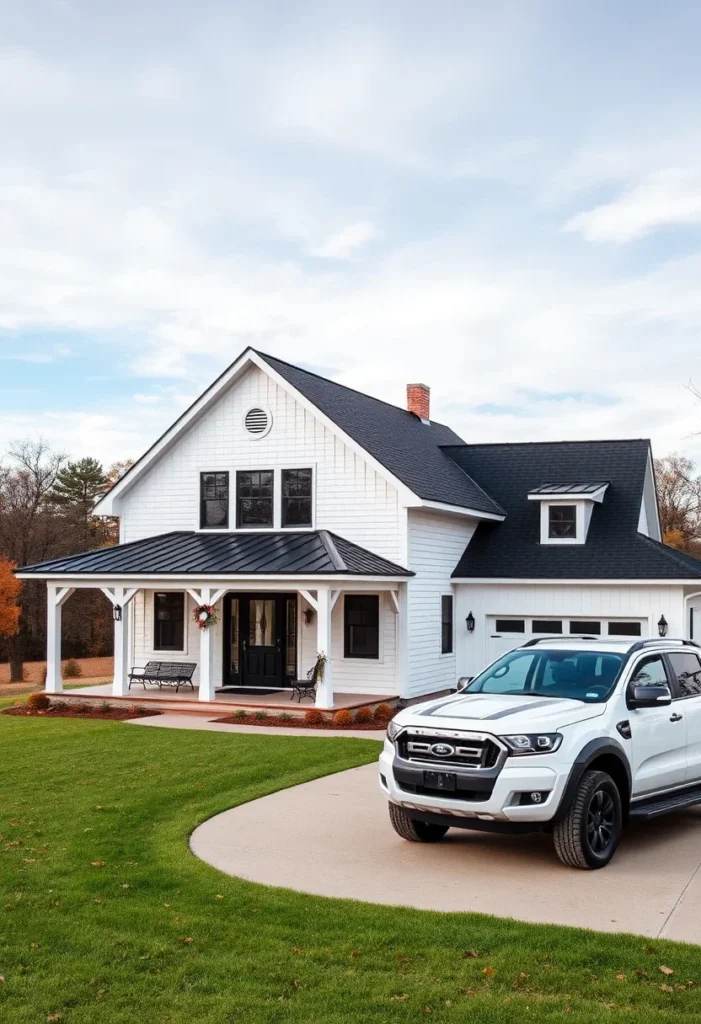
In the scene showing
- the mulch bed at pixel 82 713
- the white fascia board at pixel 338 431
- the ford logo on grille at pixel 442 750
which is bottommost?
the mulch bed at pixel 82 713

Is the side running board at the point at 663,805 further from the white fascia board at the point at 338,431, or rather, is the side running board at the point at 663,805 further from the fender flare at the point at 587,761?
the white fascia board at the point at 338,431

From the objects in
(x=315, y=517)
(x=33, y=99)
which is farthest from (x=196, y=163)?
(x=315, y=517)

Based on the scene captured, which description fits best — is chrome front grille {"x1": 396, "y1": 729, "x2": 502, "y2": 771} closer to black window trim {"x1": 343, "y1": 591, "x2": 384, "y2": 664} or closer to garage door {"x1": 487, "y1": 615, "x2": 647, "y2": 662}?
black window trim {"x1": 343, "y1": 591, "x2": 384, "y2": 664}

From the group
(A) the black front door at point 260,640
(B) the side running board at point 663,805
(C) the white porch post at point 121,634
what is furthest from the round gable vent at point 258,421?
(B) the side running board at point 663,805

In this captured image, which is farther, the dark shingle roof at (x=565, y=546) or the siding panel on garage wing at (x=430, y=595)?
the dark shingle roof at (x=565, y=546)

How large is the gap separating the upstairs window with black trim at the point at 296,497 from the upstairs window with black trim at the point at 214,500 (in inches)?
63.8

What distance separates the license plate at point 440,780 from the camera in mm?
8148

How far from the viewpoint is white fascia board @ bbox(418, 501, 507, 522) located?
21616 millimetres

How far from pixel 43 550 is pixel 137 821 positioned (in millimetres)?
36385

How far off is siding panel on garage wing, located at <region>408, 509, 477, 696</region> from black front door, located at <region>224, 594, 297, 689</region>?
2781 millimetres

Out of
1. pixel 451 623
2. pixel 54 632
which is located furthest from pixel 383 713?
pixel 54 632

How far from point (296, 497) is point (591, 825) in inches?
605

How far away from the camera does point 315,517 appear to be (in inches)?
896

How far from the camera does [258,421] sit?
23469 millimetres
